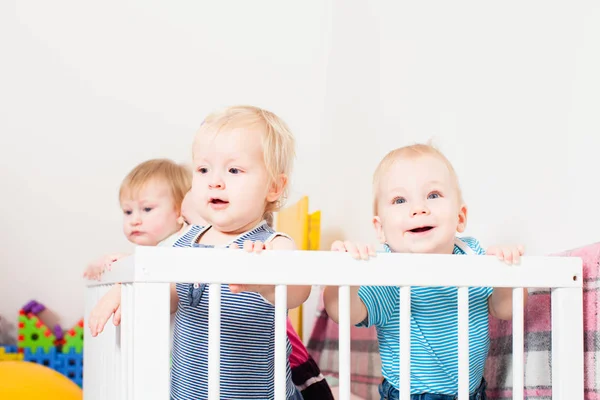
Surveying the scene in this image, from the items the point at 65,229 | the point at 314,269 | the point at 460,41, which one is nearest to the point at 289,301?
the point at 314,269

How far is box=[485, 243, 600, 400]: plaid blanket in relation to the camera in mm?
1038

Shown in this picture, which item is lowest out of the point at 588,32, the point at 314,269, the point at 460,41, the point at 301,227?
the point at 314,269

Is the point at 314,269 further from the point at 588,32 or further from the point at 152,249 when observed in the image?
the point at 588,32

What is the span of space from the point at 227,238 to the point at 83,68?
1638 mm

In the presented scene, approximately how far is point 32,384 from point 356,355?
0.79 m

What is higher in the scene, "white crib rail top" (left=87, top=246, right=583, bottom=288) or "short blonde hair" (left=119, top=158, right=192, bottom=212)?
"short blonde hair" (left=119, top=158, right=192, bottom=212)

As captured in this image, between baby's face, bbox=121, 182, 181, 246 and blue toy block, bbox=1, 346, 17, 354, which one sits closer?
baby's face, bbox=121, 182, 181, 246

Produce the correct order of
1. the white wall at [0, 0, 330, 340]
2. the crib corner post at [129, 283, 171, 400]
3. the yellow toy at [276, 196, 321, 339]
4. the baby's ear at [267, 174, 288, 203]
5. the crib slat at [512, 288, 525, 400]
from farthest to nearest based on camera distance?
the white wall at [0, 0, 330, 340] < the yellow toy at [276, 196, 321, 339] < the baby's ear at [267, 174, 288, 203] < the crib slat at [512, 288, 525, 400] < the crib corner post at [129, 283, 171, 400]

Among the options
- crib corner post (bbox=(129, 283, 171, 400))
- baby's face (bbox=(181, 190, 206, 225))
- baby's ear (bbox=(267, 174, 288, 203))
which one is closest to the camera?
crib corner post (bbox=(129, 283, 171, 400))

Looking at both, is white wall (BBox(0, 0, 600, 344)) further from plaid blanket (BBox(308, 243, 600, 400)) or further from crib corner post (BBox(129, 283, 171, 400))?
crib corner post (BBox(129, 283, 171, 400))

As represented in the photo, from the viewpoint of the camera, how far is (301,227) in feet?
7.51

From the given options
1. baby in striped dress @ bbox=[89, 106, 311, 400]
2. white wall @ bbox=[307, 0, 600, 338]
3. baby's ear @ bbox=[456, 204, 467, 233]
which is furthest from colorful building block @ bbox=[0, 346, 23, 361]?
baby's ear @ bbox=[456, 204, 467, 233]

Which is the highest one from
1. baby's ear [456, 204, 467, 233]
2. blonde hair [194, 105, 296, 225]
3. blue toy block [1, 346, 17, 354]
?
blonde hair [194, 105, 296, 225]

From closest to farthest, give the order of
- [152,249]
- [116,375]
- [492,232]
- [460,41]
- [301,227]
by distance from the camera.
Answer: [152,249] < [116,375] < [492,232] < [460,41] < [301,227]
